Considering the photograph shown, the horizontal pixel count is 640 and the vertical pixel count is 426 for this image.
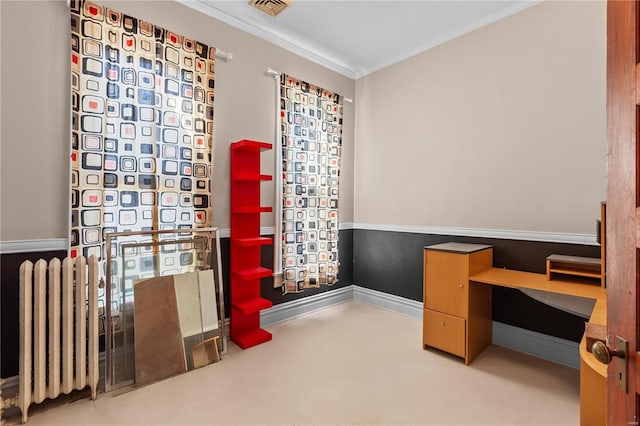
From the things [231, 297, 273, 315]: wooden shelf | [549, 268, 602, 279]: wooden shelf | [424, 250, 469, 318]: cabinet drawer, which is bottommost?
[231, 297, 273, 315]: wooden shelf

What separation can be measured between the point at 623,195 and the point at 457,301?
193cm

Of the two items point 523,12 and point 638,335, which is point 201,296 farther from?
point 523,12

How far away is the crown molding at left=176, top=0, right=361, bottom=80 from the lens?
263 cm

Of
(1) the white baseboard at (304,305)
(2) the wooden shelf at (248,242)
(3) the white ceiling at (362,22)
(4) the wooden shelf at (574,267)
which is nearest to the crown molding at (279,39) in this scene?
(3) the white ceiling at (362,22)

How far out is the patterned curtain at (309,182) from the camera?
3236 millimetres

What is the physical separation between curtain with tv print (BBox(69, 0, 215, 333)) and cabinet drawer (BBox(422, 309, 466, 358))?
6.61ft

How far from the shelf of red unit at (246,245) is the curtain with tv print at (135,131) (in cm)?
25

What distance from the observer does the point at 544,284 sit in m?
2.19

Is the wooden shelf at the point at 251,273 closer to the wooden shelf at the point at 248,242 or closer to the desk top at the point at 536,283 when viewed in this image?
the wooden shelf at the point at 248,242

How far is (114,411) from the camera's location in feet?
5.97

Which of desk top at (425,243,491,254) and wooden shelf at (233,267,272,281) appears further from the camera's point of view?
Answer: wooden shelf at (233,267,272,281)

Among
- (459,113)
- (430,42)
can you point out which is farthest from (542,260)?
(430,42)

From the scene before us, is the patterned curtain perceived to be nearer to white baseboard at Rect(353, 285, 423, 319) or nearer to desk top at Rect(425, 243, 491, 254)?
white baseboard at Rect(353, 285, 423, 319)

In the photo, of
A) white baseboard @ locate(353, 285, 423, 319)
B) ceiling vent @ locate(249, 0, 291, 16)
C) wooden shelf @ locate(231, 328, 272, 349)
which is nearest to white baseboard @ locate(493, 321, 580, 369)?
white baseboard @ locate(353, 285, 423, 319)
